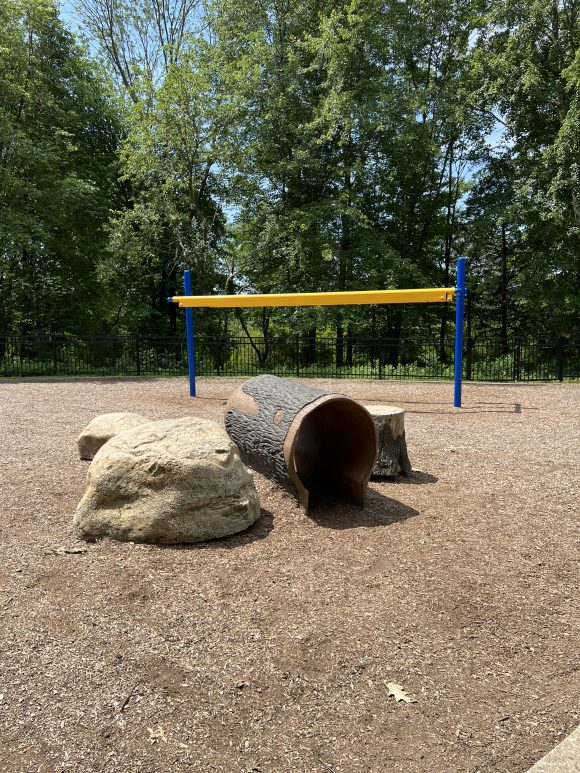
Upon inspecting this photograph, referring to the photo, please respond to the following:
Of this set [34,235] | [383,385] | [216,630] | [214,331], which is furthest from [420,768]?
[214,331]

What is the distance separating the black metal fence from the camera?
15.1 meters

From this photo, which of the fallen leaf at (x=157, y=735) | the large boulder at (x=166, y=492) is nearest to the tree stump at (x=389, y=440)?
the large boulder at (x=166, y=492)

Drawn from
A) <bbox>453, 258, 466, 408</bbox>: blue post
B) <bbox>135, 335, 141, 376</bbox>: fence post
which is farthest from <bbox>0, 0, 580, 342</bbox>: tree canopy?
<bbox>453, 258, 466, 408</bbox>: blue post

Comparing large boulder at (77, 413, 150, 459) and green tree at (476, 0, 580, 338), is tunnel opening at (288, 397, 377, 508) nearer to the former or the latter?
large boulder at (77, 413, 150, 459)

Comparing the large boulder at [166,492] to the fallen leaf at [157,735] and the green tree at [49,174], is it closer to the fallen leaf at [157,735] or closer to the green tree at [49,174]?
the fallen leaf at [157,735]

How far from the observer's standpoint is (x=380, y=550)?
3441mm

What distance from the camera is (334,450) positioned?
474 centimetres

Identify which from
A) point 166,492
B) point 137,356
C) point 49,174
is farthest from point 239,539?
point 49,174

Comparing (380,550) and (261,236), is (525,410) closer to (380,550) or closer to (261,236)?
(380,550)

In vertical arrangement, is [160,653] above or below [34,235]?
below

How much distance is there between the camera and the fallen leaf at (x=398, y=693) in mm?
2100

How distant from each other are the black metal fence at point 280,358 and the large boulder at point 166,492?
1203cm

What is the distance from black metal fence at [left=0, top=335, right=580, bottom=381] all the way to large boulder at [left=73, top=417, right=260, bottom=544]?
12.0 meters

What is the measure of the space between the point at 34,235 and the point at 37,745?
18.8 meters
